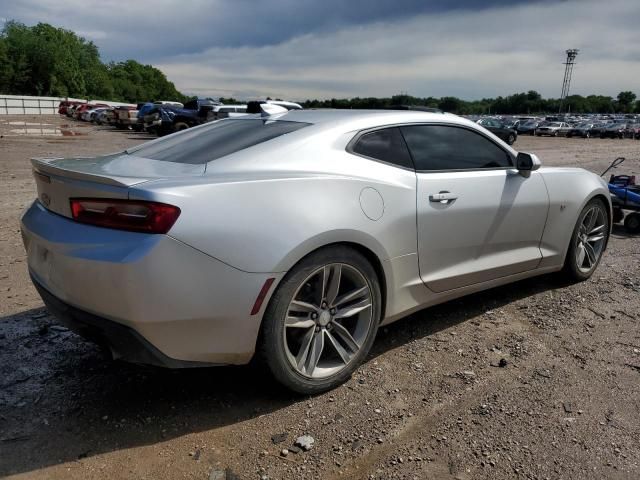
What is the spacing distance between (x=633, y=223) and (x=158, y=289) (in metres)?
6.62

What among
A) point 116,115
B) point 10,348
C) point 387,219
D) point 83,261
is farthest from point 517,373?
point 116,115

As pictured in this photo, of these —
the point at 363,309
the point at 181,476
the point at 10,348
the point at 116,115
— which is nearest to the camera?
the point at 181,476

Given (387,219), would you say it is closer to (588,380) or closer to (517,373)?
(517,373)

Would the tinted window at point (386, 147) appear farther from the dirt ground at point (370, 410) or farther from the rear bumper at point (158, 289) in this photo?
the dirt ground at point (370, 410)

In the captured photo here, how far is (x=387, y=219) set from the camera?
9.99 ft

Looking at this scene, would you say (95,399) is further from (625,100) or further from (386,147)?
(625,100)

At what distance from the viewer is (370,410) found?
2820mm

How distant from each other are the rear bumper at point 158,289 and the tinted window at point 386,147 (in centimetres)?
112

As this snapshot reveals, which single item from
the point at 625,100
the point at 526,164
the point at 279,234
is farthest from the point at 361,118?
the point at 625,100

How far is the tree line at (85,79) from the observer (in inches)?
3492

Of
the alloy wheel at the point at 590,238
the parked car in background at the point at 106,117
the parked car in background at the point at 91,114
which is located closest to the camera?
the alloy wheel at the point at 590,238

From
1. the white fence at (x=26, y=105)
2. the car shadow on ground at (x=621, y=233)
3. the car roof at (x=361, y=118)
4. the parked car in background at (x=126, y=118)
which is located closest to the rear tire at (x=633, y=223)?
the car shadow on ground at (x=621, y=233)

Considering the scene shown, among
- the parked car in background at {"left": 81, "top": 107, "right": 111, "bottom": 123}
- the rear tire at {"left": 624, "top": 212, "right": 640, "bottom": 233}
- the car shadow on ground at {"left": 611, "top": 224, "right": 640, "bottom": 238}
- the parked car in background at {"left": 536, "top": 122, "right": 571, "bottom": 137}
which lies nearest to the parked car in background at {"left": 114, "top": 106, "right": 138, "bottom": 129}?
the parked car in background at {"left": 81, "top": 107, "right": 111, "bottom": 123}

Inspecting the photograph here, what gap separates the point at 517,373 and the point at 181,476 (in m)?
2.02
